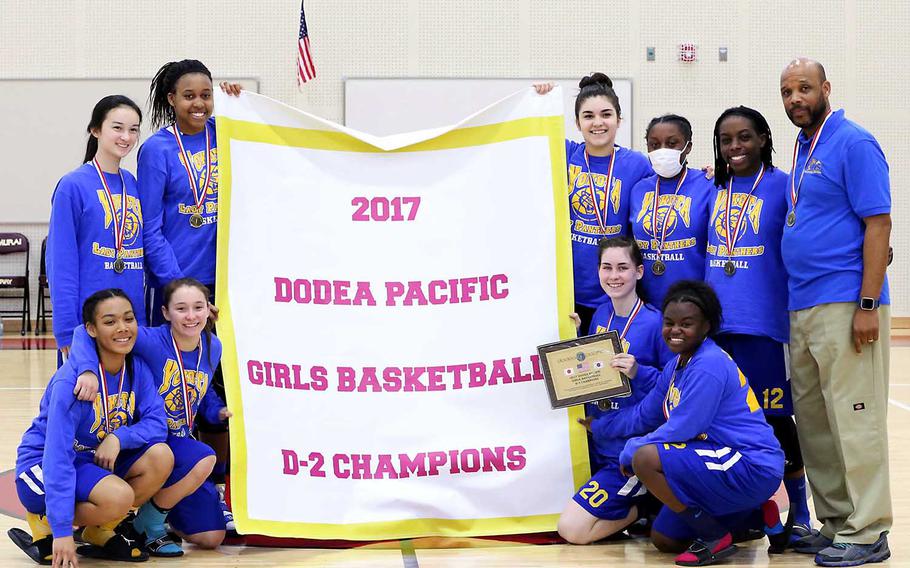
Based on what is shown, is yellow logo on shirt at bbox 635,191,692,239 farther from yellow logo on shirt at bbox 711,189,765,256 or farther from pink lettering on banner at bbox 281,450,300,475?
pink lettering on banner at bbox 281,450,300,475

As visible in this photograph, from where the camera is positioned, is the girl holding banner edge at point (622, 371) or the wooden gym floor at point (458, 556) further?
the girl holding banner edge at point (622, 371)

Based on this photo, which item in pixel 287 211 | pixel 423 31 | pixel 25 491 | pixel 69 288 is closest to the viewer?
pixel 25 491

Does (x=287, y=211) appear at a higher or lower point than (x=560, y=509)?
higher

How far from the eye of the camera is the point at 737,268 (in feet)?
12.5

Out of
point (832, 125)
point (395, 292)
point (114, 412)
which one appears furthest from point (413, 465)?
point (832, 125)

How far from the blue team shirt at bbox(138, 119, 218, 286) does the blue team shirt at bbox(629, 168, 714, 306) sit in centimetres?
173

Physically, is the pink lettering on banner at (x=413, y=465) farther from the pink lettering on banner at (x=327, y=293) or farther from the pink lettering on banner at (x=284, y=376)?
the pink lettering on banner at (x=327, y=293)

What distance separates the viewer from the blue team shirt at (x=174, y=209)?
3.99 metres

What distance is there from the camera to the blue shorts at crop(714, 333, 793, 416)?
3863 millimetres

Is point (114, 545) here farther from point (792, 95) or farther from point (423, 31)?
point (423, 31)

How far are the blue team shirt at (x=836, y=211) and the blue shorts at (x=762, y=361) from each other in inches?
11.5

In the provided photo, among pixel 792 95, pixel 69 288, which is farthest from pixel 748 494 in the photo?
pixel 69 288

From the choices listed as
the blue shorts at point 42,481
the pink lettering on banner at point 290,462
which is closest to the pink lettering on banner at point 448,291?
the pink lettering on banner at point 290,462

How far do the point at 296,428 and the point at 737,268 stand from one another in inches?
70.1
